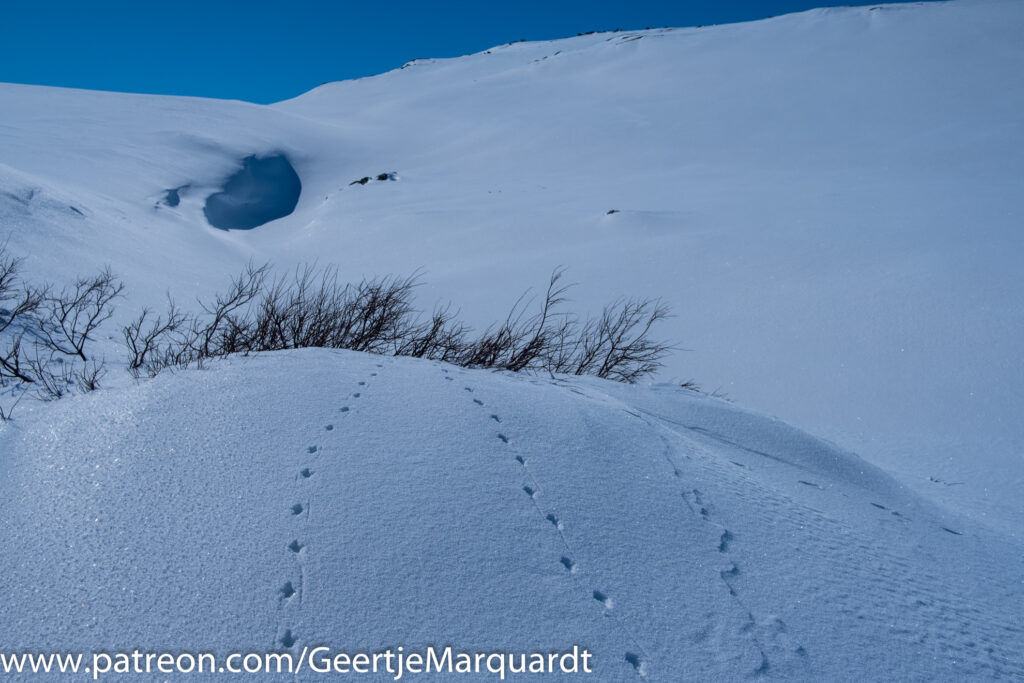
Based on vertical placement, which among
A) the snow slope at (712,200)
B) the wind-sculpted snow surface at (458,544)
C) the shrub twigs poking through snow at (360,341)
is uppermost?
the snow slope at (712,200)

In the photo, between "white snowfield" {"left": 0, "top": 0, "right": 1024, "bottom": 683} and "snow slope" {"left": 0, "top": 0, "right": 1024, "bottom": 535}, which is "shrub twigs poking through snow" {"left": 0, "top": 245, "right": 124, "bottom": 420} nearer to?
"white snowfield" {"left": 0, "top": 0, "right": 1024, "bottom": 683}

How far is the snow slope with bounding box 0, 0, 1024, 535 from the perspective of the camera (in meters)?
6.70

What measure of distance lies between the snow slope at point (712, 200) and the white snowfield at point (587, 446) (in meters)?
0.08

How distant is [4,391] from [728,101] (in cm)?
2425

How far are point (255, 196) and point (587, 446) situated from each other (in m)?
18.8

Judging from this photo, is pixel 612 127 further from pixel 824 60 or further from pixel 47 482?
pixel 47 482

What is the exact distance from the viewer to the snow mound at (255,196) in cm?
1731

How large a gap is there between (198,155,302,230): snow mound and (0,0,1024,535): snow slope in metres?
0.40

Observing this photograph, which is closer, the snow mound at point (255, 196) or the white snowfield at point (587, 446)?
the white snowfield at point (587, 446)

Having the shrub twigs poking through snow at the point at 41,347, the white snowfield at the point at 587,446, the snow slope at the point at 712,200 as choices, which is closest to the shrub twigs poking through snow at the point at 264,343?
the shrub twigs poking through snow at the point at 41,347

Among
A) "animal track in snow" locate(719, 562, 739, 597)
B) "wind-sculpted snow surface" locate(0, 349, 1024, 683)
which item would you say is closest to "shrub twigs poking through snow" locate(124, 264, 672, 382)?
"wind-sculpted snow surface" locate(0, 349, 1024, 683)

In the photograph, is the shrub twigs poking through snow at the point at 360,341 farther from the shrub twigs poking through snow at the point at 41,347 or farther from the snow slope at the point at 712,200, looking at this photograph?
the snow slope at the point at 712,200

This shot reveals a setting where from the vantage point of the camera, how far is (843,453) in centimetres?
375

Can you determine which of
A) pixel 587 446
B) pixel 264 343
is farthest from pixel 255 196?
pixel 587 446
